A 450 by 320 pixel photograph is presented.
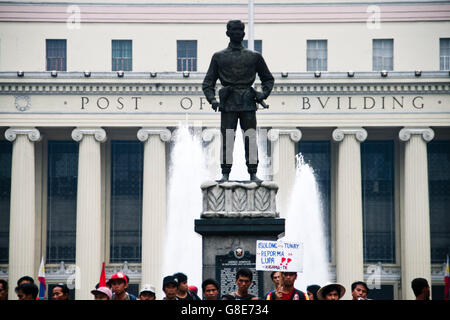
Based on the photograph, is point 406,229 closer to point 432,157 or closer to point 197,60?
point 432,157

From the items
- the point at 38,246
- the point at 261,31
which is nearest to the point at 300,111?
the point at 261,31

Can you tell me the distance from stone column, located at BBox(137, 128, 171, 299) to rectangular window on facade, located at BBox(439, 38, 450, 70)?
18.3 m

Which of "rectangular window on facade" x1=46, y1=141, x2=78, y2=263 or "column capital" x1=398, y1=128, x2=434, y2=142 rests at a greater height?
"column capital" x1=398, y1=128, x2=434, y2=142

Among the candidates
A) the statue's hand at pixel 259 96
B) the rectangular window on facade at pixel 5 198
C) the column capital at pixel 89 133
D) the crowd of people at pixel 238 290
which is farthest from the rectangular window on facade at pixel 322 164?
the crowd of people at pixel 238 290

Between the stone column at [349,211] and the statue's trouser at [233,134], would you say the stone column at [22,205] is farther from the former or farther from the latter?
the statue's trouser at [233,134]

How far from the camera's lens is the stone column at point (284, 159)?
227 ft

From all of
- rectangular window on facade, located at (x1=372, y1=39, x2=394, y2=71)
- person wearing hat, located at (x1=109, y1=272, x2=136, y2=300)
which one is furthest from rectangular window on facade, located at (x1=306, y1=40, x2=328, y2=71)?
person wearing hat, located at (x1=109, y1=272, x2=136, y2=300)

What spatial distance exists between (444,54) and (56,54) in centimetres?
2478

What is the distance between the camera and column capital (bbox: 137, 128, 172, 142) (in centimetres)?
7031

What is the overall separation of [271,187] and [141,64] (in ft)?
166

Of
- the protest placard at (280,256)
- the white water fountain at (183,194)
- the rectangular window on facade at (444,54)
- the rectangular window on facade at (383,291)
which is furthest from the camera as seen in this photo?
the rectangular window on facade at (444,54)

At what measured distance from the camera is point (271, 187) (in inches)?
1022

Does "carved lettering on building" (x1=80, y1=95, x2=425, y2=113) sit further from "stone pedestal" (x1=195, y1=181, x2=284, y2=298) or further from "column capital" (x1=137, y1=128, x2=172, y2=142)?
"stone pedestal" (x1=195, y1=181, x2=284, y2=298)

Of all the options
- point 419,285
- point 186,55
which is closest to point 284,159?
point 186,55
